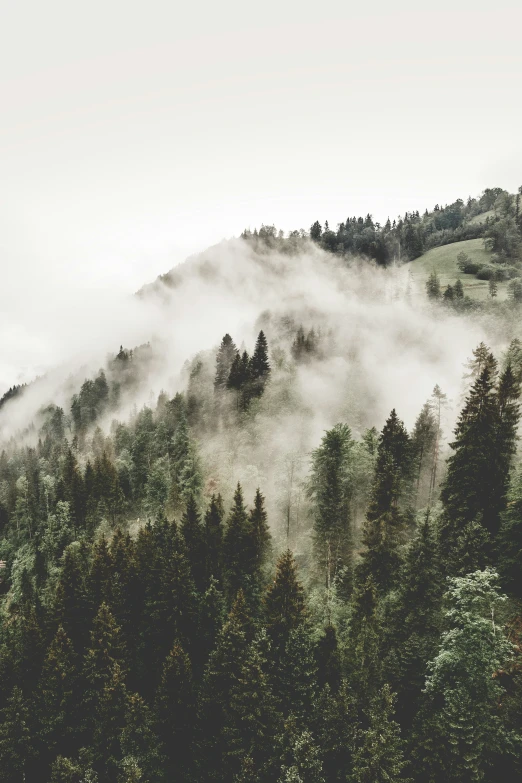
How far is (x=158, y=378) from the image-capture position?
173 metres

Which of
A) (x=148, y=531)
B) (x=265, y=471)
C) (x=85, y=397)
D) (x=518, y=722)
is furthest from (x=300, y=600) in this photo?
(x=85, y=397)

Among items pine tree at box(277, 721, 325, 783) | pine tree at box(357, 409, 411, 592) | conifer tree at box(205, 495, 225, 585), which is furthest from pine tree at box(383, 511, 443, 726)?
conifer tree at box(205, 495, 225, 585)

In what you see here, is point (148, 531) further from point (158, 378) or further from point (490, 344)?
point (158, 378)

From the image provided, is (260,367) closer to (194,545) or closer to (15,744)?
(194,545)

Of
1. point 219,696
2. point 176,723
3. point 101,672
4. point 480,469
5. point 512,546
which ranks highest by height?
point 480,469

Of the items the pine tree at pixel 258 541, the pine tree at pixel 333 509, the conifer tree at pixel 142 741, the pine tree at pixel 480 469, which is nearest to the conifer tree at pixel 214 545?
the pine tree at pixel 258 541

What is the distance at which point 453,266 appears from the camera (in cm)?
16288

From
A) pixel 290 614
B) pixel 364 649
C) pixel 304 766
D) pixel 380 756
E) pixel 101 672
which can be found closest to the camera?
pixel 380 756

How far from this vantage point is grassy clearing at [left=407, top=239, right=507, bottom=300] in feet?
441

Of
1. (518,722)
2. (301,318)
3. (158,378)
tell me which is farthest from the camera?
(158,378)

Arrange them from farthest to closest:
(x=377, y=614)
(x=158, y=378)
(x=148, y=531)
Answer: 1. (x=158, y=378)
2. (x=148, y=531)
3. (x=377, y=614)

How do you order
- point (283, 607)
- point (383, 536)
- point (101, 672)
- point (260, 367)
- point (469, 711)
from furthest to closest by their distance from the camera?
point (260, 367)
point (383, 536)
point (283, 607)
point (101, 672)
point (469, 711)

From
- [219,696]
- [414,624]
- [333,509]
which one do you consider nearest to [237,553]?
[333,509]

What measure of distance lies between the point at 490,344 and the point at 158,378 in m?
122
